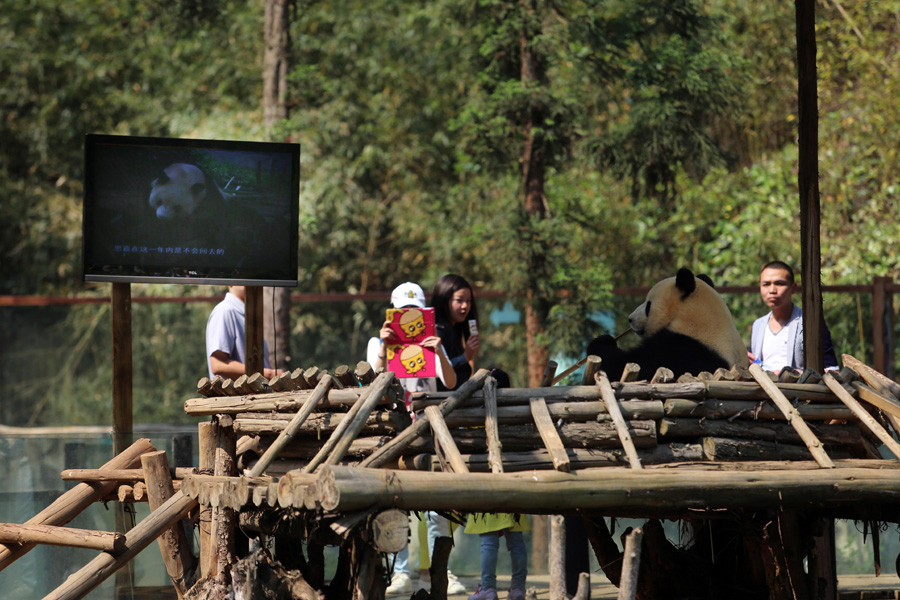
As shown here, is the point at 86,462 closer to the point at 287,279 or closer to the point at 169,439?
the point at 169,439

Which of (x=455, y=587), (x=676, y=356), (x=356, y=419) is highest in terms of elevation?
(x=676, y=356)

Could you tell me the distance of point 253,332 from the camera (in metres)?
5.07

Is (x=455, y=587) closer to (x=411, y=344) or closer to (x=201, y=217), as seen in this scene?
(x=411, y=344)

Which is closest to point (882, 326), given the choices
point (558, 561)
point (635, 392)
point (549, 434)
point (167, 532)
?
point (635, 392)

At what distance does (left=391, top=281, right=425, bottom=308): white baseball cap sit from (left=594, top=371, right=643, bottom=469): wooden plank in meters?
1.29

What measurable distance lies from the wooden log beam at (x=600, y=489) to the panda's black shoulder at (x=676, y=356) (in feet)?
2.86

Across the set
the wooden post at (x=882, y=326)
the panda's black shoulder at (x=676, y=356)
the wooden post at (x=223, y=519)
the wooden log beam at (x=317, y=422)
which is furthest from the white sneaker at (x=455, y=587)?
the wooden post at (x=882, y=326)

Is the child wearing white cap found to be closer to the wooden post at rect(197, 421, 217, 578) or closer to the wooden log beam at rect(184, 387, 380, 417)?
the wooden log beam at rect(184, 387, 380, 417)

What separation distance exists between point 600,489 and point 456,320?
70.4 inches

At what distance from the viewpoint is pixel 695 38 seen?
8.05m

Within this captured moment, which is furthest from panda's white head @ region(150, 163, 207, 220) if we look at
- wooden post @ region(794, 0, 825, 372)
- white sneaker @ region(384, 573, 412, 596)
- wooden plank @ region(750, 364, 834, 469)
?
wooden post @ region(794, 0, 825, 372)


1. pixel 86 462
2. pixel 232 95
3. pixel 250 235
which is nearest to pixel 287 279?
pixel 250 235

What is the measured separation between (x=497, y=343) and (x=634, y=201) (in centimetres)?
254

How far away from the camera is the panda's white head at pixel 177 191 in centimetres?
506
